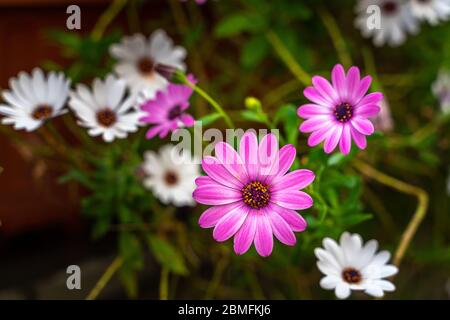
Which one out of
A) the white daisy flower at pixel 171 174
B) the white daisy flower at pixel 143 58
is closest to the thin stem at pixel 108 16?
the white daisy flower at pixel 143 58

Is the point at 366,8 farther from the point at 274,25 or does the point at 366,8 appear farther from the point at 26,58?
the point at 26,58

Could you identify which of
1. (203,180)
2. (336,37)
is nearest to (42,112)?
(203,180)

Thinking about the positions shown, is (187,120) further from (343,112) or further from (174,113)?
(343,112)

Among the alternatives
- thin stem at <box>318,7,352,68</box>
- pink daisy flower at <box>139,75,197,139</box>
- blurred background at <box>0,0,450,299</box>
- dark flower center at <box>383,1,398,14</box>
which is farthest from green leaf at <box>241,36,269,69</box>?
pink daisy flower at <box>139,75,197,139</box>

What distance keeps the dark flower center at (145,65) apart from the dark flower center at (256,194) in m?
0.36

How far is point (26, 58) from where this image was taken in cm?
108

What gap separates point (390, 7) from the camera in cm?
109

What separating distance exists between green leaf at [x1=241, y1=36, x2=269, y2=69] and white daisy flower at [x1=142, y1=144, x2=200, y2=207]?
217 mm

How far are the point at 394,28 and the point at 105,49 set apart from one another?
0.55 m

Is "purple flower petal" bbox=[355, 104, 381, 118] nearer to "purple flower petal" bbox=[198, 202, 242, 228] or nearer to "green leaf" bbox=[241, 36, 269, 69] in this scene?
"purple flower petal" bbox=[198, 202, 242, 228]

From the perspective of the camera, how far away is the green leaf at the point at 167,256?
94cm

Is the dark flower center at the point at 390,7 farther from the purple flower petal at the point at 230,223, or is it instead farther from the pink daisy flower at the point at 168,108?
the purple flower petal at the point at 230,223

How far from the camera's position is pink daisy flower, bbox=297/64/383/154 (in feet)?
2.02

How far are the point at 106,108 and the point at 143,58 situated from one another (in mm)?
169
